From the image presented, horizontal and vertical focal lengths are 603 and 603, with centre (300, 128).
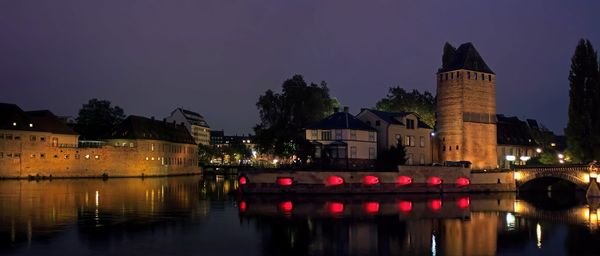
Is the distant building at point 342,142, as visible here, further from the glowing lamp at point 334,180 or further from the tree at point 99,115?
the tree at point 99,115

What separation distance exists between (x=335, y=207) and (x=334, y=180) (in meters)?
12.0

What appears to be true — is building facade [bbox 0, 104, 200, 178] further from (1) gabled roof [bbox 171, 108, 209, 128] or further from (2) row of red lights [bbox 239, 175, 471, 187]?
(1) gabled roof [bbox 171, 108, 209, 128]

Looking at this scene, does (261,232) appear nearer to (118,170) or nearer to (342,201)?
(342,201)

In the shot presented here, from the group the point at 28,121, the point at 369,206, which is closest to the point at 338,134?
the point at 369,206

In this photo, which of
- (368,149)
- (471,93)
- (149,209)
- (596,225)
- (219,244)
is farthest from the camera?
(471,93)

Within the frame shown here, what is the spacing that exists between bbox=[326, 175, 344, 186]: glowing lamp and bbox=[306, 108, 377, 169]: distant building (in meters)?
4.91

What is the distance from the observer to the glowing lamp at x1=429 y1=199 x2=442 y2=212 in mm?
40372

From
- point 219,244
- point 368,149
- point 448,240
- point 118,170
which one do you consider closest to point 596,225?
point 448,240

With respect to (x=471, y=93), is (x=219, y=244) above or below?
below

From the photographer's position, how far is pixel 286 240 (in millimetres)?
24812

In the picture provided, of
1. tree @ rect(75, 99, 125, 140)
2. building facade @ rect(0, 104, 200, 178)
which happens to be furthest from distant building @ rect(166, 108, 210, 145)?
building facade @ rect(0, 104, 200, 178)

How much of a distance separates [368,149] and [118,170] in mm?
38552

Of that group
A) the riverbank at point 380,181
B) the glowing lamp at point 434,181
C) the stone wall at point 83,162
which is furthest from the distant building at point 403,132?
the stone wall at point 83,162

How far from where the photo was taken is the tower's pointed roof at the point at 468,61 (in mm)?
65812
